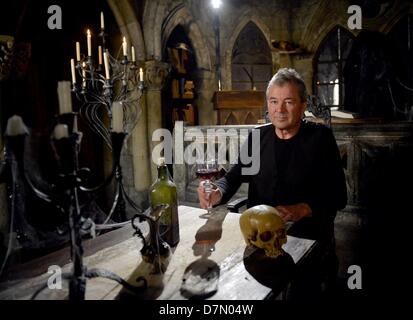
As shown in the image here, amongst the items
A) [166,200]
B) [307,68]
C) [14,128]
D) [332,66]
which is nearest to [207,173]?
[166,200]

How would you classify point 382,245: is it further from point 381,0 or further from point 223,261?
point 381,0

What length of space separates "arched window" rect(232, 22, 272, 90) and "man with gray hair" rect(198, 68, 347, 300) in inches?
341

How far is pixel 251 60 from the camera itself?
11219 millimetres

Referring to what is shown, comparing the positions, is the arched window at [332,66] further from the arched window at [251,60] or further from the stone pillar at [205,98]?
the stone pillar at [205,98]

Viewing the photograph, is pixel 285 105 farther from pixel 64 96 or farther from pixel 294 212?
pixel 64 96

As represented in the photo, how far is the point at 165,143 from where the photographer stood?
7.54 metres

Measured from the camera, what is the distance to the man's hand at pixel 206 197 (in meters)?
2.25

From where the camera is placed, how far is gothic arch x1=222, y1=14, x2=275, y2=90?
1080cm

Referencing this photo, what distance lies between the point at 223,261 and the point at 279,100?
4.51ft

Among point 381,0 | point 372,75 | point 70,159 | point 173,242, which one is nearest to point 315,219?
point 173,242

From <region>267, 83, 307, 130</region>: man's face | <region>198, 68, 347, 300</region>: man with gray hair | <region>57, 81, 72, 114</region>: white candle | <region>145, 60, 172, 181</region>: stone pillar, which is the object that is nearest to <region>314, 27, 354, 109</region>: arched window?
<region>145, 60, 172, 181</region>: stone pillar

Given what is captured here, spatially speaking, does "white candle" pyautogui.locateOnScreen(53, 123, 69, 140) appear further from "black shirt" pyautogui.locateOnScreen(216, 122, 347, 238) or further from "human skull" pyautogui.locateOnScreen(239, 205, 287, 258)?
"black shirt" pyautogui.locateOnScreen(216, 122, 347, 238)

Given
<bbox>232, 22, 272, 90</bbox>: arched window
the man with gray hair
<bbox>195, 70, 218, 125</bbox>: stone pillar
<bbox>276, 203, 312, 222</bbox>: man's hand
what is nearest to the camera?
<bbox>276, 203, 312, 222</bbox>: man's hand
